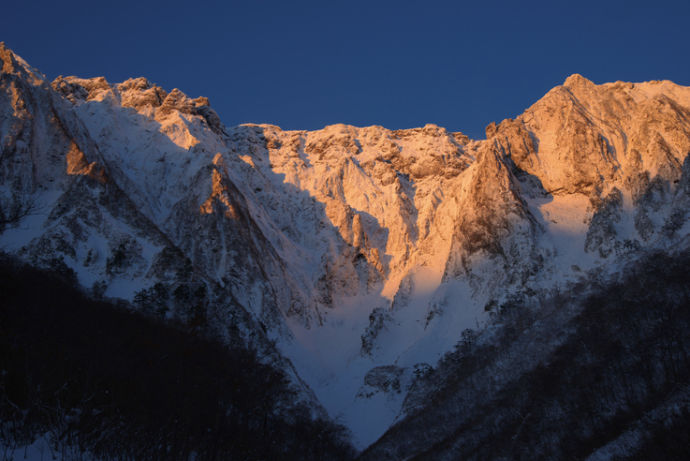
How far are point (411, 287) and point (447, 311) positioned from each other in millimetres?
15877

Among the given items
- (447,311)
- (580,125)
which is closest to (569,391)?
(447,311)

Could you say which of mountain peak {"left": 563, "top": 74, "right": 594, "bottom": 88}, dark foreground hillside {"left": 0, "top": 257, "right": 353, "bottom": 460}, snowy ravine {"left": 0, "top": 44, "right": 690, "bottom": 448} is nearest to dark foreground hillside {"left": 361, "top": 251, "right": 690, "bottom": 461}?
snowy ravine {"left": 0, "top": 44, "right": 690, "bottom": 448}

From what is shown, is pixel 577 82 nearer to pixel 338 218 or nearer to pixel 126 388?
pixel 338 218

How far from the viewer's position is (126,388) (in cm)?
4653

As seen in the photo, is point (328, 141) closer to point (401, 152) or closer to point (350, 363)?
point (401, 152)

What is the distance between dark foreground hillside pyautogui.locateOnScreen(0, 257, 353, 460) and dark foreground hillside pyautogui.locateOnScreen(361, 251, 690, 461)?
18222 mm

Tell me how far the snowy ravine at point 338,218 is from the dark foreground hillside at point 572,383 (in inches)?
291

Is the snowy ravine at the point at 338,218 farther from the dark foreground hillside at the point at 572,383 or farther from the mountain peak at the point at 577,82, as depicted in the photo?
the dark foreground hillside at the point at 572,383

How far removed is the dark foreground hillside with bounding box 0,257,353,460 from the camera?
39.1 m

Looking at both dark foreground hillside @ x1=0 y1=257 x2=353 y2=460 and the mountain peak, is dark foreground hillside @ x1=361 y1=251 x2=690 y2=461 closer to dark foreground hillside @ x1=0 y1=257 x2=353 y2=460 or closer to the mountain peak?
dark foreground hillside @ x1=0 y1=257 x2=353 y2=460

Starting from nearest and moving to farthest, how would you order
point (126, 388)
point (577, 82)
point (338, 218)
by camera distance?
1. point (126, 388)
2. point (577, 82)
3. point (338, 218)

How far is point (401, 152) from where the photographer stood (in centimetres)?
16975

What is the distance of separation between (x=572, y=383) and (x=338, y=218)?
83341 mm

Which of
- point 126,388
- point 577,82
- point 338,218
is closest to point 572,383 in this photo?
point 126,388
